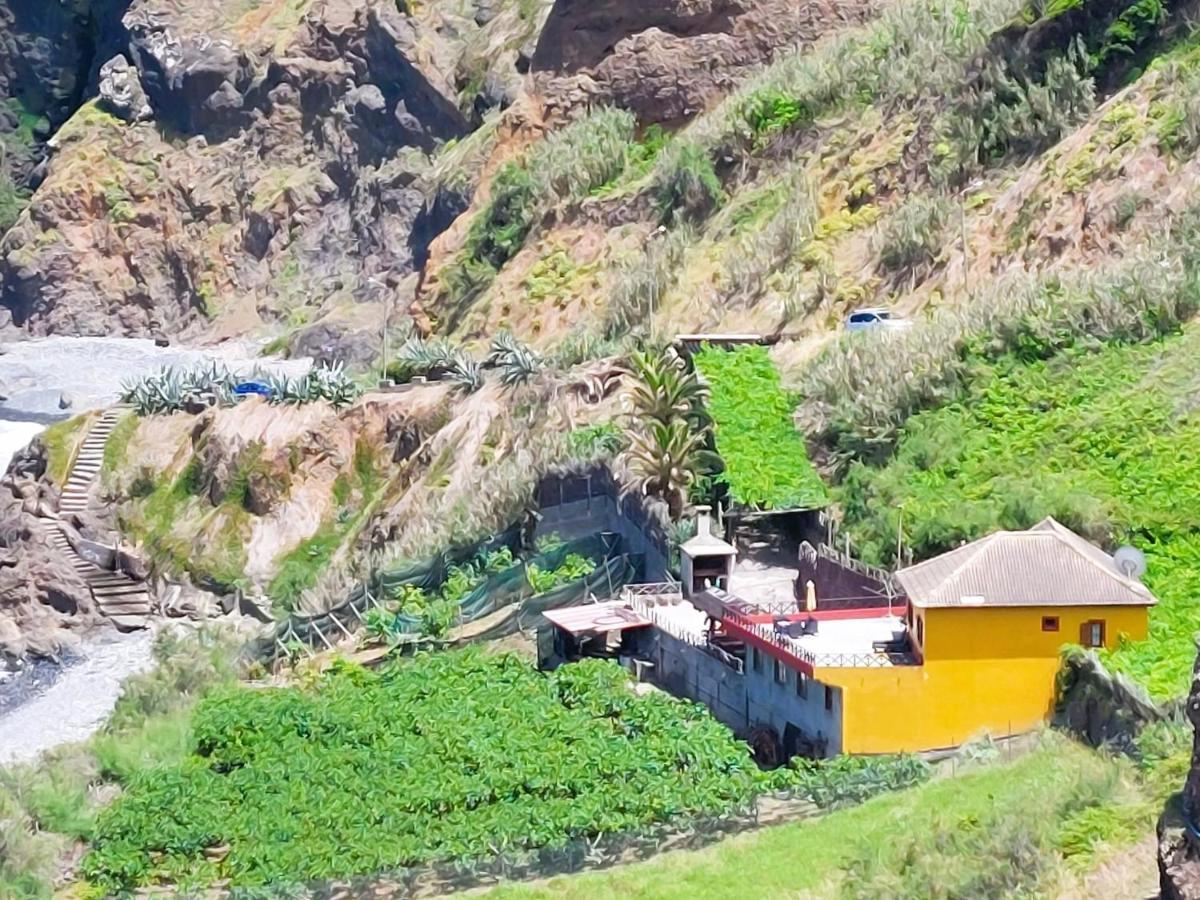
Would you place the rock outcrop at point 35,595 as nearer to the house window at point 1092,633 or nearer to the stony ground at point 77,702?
the stony ground at point 77,702

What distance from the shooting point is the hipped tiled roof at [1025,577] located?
93.9 ft

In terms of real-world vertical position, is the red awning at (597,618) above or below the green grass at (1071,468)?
below

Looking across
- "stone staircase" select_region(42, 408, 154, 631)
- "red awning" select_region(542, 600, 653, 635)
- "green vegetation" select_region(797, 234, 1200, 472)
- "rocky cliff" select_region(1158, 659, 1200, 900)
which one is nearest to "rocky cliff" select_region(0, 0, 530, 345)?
"stone staircase" select_region(42, 408, 154, 631)

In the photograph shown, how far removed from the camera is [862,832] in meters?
25.8

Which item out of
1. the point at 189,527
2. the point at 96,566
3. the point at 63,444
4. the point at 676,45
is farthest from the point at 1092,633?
the point at 676,45

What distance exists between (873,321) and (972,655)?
1539cm

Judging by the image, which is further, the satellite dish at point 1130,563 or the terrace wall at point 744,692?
the satellite dish at point 1130,563

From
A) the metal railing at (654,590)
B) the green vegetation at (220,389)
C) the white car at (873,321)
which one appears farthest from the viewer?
the green vegetation at (220,389)

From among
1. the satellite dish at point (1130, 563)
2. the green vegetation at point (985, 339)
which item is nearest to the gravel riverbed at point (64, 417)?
the green vegetation at point (985, 339)

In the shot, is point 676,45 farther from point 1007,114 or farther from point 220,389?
point 1007,114

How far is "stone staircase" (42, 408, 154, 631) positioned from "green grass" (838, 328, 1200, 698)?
17.4m

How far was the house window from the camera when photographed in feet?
94.3

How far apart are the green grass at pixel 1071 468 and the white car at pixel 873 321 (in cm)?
482

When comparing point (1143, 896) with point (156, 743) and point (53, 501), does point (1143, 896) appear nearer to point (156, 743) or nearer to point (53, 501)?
point (156, 743)
